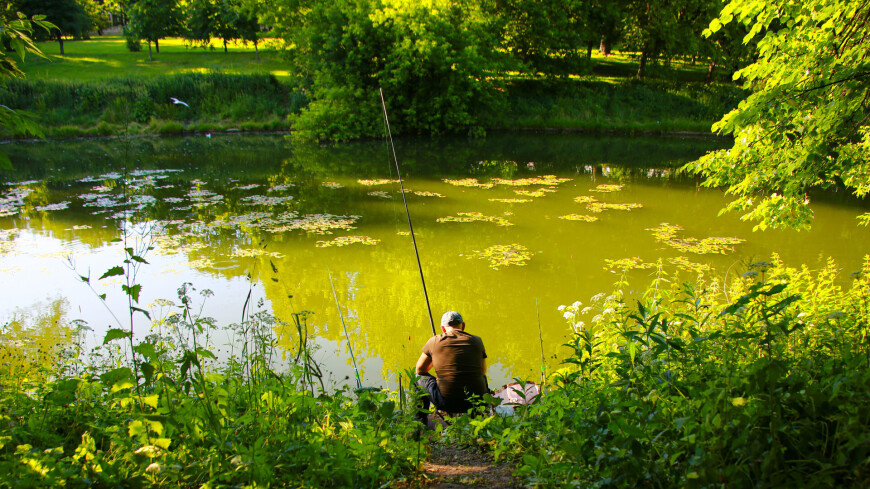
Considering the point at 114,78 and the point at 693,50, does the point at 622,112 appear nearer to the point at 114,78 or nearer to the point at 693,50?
the point at 693,50

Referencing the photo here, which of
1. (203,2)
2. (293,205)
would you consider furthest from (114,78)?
(293,205)

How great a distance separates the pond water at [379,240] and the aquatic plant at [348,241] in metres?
0.03

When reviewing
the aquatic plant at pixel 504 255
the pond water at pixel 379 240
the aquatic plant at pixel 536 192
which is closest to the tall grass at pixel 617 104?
the pond water at pixel 379 240

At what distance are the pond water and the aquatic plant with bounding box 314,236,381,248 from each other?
3cm

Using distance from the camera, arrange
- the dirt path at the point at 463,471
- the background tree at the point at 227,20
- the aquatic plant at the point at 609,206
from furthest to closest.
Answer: the background tree at the point at 227,20, the aquatic plant at the point at 609,206, the dirt path at the point at 463,471

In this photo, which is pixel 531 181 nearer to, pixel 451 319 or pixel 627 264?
pixel 627 264

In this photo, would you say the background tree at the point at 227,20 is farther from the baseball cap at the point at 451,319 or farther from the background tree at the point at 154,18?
the baseball cap at the point at 451,319

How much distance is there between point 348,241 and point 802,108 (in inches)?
246

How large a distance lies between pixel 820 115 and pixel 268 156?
1567 centimetres

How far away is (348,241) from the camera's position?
896cm

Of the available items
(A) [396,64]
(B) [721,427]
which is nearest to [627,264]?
(B) [721,427]

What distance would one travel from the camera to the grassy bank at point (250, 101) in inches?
868

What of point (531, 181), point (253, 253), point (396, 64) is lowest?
point (253, 253)

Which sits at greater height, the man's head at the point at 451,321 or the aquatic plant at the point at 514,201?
the man's head at the point at 451,321
